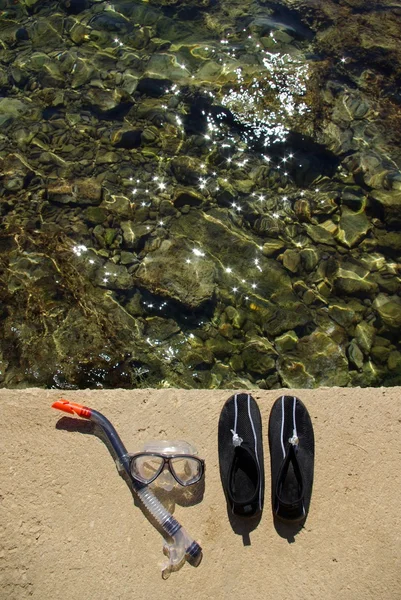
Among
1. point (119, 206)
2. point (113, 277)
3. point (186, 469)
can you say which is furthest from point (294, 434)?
point (119, 206)

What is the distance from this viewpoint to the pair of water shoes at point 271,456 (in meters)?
2.66

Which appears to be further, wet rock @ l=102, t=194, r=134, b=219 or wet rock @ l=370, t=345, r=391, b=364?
wet rock @ l=102, t=194, r=134, b=219

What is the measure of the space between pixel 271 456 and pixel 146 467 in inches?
28.1

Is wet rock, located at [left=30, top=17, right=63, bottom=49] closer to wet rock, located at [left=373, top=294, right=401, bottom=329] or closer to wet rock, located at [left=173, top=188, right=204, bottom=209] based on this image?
wet rock, located at [left=173, top=188, right=204, bottom=209]

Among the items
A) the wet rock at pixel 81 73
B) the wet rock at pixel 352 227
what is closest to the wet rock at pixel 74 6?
the wet rock at pixel 81 73

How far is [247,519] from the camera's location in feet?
8.87

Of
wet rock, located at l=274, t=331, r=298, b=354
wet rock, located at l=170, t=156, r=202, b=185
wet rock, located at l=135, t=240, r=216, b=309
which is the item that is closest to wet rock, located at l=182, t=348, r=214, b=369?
wet rock, located at l=135, t=240, r=216, b=309

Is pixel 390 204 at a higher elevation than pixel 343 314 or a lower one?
higher

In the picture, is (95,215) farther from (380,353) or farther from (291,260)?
(380,353)

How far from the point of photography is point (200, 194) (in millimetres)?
4594

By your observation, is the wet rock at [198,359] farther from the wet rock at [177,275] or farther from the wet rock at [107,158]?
the wet rock at [107,158]

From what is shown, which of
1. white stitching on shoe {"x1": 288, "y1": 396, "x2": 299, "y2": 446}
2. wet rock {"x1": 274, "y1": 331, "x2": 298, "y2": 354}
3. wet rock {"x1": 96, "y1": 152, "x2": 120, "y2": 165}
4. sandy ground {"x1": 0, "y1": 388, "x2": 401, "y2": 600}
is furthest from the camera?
wet rock {"x1": 96, "y1": 152, "x2": 120, "y2": 165}

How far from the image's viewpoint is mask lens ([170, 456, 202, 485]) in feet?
9.04

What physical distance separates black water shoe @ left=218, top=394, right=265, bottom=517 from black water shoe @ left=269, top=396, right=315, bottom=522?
0.09 meters
